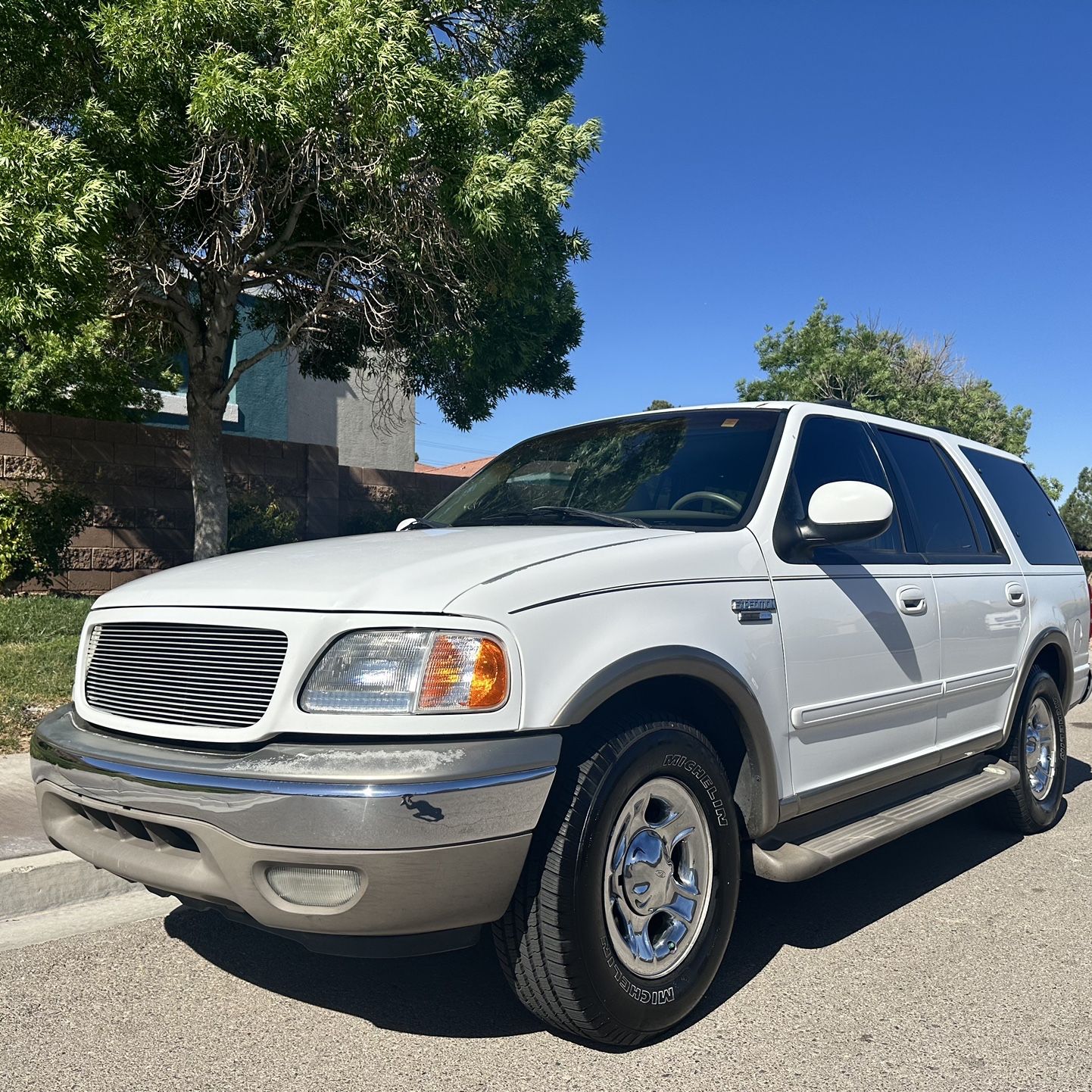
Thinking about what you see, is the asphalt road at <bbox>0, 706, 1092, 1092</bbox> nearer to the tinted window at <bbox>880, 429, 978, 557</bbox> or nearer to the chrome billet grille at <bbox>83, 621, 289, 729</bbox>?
the chrome billet grille at <bbox>83, 621, 289, 729</bbox>

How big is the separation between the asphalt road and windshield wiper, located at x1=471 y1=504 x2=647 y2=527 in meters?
1.57

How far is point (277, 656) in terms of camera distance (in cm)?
271

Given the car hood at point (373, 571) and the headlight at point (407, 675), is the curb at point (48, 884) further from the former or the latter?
the headlight at point (407, 675)

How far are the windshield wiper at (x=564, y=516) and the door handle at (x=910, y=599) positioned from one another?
46.1 inches

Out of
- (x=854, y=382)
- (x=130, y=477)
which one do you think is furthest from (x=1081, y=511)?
(x=130, y=477)

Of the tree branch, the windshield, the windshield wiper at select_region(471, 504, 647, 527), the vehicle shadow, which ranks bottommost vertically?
the vehicle shadow

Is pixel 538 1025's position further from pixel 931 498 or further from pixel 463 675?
pixel 931 498

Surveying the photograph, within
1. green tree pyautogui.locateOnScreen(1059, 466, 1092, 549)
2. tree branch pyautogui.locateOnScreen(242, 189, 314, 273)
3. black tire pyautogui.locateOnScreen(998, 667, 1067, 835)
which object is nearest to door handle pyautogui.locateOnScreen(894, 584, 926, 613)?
black tire pyautogui.locateOnScreen(998, 667, 1067, 835)

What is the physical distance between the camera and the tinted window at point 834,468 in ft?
12.7

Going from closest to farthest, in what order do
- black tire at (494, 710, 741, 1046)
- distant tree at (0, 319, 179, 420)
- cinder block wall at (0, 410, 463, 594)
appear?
black tire at (494, 710, 741, 1046), cinder block wall at (0, 410, 463, 594), distant tree at (0, 319, 179, 420)

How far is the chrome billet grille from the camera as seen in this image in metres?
2.72

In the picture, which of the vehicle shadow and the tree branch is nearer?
the vehicle shadow

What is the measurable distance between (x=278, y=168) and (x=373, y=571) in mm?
8349

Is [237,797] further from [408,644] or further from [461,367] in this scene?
[461,367]
